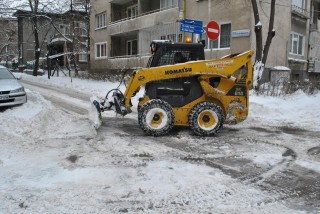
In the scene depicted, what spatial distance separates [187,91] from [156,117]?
0.97m

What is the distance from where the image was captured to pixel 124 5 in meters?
32.8

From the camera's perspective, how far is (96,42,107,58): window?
33959 mm

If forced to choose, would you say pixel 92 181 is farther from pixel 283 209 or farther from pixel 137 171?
pixel 283 209

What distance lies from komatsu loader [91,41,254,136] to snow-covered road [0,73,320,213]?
0.40m

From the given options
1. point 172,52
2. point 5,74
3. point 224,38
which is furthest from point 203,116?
point 224,38

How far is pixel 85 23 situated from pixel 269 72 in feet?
81.4

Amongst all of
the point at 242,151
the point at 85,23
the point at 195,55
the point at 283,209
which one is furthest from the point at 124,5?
the point at 283,209

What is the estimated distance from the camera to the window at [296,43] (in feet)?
73.4

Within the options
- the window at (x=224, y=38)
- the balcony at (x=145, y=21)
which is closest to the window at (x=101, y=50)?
the balcony at (x=145, y=21)

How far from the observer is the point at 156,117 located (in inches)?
321

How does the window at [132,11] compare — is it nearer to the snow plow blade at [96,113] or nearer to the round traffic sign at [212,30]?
the round traffic sign at [212,30]

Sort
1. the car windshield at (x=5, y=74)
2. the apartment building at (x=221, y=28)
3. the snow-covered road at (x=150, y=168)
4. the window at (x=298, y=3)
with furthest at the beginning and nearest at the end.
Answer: the window at (x=298, y=3) < the apartment building at (x=221, y=28) < the car windshield at (x=5, y=74) < the snow-covered road at (x=150, y=168)

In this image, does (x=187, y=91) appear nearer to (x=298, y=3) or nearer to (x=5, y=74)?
(x=5, y=74)

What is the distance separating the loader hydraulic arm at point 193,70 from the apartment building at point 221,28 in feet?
17.2
